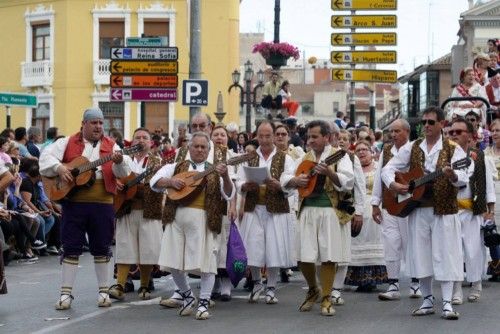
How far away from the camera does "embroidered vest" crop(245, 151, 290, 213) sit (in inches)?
553

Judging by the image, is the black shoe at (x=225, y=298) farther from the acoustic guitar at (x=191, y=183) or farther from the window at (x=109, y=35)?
the window at (x=109, y=35)

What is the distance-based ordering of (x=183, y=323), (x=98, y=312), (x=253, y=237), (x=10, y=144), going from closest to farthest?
(x=183, y=323) < (x=98, y=312) < (x=253, y=237) < (x=10, y=144)

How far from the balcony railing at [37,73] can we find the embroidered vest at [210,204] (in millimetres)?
41584

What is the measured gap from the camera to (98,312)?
13.2 m

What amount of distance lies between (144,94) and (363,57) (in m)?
5.70

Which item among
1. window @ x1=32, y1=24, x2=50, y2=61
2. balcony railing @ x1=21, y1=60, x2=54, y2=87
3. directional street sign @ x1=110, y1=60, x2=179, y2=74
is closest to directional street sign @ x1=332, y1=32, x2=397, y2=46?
directional street sign @ x1=110, y1=60, x2=179, y2=74

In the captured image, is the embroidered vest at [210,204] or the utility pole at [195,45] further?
the utility pole at [195,45]

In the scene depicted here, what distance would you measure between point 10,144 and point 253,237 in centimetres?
755

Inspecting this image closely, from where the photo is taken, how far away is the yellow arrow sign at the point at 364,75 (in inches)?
1035

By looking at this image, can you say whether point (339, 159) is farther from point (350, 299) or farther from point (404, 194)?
point (350, 299)

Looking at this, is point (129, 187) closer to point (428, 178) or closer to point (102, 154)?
point (102, 154)

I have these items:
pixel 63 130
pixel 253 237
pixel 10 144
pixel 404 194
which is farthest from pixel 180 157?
pixel 63 130

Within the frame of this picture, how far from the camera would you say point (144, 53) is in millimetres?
22812

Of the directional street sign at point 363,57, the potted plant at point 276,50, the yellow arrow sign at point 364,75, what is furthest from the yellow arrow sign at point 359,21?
the potted plant at point 276,50
